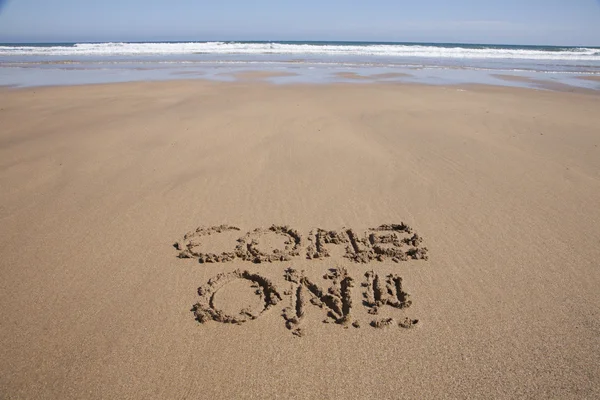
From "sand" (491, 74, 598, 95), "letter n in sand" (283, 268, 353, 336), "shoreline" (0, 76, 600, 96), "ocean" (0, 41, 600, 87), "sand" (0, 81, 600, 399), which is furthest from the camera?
"ocean" (0, 41, 600, 87)

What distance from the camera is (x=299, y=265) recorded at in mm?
2699

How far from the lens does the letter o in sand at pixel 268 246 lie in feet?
9.12

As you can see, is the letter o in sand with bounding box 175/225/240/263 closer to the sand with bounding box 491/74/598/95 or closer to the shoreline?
the shoreline

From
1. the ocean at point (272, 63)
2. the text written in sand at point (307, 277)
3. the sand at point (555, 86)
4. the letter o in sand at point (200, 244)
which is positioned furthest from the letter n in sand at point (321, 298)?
the sand at point (555, 86)

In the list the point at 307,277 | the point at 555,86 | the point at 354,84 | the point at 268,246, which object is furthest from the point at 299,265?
the point at 555,86

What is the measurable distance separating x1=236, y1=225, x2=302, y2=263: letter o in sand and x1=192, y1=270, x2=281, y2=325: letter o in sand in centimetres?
20

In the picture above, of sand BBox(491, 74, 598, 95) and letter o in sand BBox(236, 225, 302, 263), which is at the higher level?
sand BBox(491, 74, 598, 95)

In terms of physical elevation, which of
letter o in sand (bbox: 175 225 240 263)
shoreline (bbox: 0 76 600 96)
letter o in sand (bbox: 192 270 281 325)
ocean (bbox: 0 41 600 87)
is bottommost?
letter o in sand (bbox: 192 270 281 325)

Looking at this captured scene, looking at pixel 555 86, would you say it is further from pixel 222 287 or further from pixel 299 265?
pixel 222 287

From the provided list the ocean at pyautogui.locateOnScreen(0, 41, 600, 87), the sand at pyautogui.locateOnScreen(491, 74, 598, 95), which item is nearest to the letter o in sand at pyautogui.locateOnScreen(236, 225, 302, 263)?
the ocean at pyautogui.locateOnScreen(0, 41, 600, 87)

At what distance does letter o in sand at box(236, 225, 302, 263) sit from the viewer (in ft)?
9.12

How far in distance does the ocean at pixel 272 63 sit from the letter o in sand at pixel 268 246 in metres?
9.59

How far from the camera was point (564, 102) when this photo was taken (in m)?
8.34

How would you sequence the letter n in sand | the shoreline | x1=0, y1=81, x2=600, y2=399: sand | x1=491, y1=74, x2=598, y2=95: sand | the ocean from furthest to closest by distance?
1. the ocean
2. x1=491, y1=74, x2=598, y2=95: sand
3. the shoreline
4. the letter n in sand
5. x1=0, y1=81, x2=600, y2=399: sand
